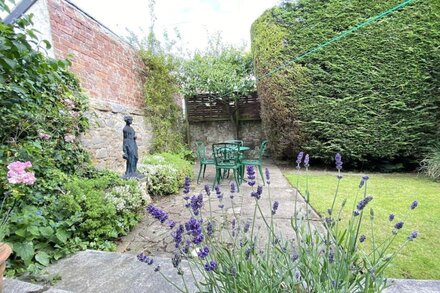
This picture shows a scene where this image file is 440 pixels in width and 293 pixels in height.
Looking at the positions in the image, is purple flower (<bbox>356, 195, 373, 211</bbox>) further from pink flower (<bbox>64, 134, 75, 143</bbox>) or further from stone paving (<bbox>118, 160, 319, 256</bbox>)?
pink flower (<bbox>64, 134, 75, 143</bbox>)

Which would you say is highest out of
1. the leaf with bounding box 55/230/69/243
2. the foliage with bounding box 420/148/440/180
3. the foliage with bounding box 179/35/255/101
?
the foliage with bounding box 179/35/255/101

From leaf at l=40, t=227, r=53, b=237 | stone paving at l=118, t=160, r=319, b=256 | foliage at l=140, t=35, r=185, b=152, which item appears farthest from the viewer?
foliage at l=140, t=35, r=185, b=152

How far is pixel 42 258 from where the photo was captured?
1430 millimetres

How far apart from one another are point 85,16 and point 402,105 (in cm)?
586

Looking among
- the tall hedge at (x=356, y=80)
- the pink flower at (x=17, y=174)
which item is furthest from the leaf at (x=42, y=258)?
the tall hedge at (x=356, y=80)

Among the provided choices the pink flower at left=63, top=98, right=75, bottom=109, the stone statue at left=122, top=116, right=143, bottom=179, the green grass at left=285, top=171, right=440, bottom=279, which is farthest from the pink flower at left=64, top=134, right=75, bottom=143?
the green grass at left=285, top=171, right=440, bottom=279

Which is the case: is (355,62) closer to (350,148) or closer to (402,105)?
(402,105)

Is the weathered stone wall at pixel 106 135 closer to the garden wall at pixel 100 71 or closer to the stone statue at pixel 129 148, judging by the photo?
the garden wall at pixel 100 71

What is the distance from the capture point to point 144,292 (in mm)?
1148

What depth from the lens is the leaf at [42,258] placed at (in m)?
1.41

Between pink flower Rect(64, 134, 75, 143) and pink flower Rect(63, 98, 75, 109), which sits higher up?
pink flower Rect(63, 98, 75, 109)

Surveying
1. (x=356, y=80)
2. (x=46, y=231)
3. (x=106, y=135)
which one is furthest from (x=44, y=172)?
(x=356, y=80)

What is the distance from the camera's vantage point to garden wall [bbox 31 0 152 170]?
282cm

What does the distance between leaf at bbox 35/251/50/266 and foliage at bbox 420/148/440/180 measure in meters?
5.49
